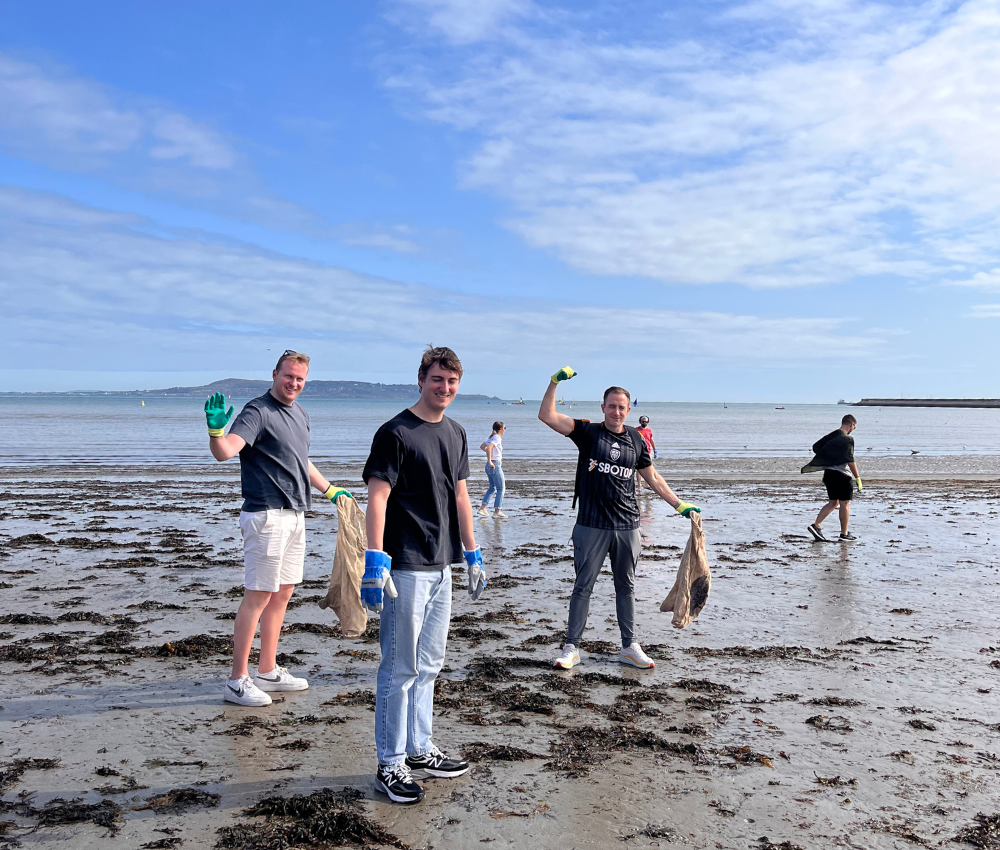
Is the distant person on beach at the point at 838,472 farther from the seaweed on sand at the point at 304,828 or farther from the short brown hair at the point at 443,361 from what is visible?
the seaweed on sand at the point at 304,828

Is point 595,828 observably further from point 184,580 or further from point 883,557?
point 883,557

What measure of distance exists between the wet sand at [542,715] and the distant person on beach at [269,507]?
38cm

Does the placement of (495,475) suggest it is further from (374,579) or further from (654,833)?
(654,833)

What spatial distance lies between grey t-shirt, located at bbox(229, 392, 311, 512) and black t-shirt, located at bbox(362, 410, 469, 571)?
1.43 metres

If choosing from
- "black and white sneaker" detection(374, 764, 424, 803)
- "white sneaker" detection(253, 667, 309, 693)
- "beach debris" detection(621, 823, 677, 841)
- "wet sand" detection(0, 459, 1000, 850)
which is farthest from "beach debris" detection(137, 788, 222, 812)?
"beach debris" detection(621, 823, 677, 841)

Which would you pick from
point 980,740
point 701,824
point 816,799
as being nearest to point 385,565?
point 701,824

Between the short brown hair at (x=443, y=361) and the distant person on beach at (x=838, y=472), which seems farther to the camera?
the distant person on beach at (x=838, y=472)

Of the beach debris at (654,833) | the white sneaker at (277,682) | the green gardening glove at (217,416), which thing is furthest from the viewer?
the white sneaker at (277,682)

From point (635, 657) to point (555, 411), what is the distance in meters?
2.04

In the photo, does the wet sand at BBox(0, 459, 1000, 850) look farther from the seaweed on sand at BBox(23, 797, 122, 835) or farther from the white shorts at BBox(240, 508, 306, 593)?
the white shorts at BBox(240, 508, 306, 593)

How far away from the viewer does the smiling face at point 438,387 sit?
4168 mm

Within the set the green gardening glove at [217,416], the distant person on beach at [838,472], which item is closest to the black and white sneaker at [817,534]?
the distant person on beach at [838,472]

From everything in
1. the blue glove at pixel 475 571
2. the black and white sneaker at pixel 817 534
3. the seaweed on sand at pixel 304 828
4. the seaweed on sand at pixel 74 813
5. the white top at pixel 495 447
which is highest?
the white top at pixel 495 447

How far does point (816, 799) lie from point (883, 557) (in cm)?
830
